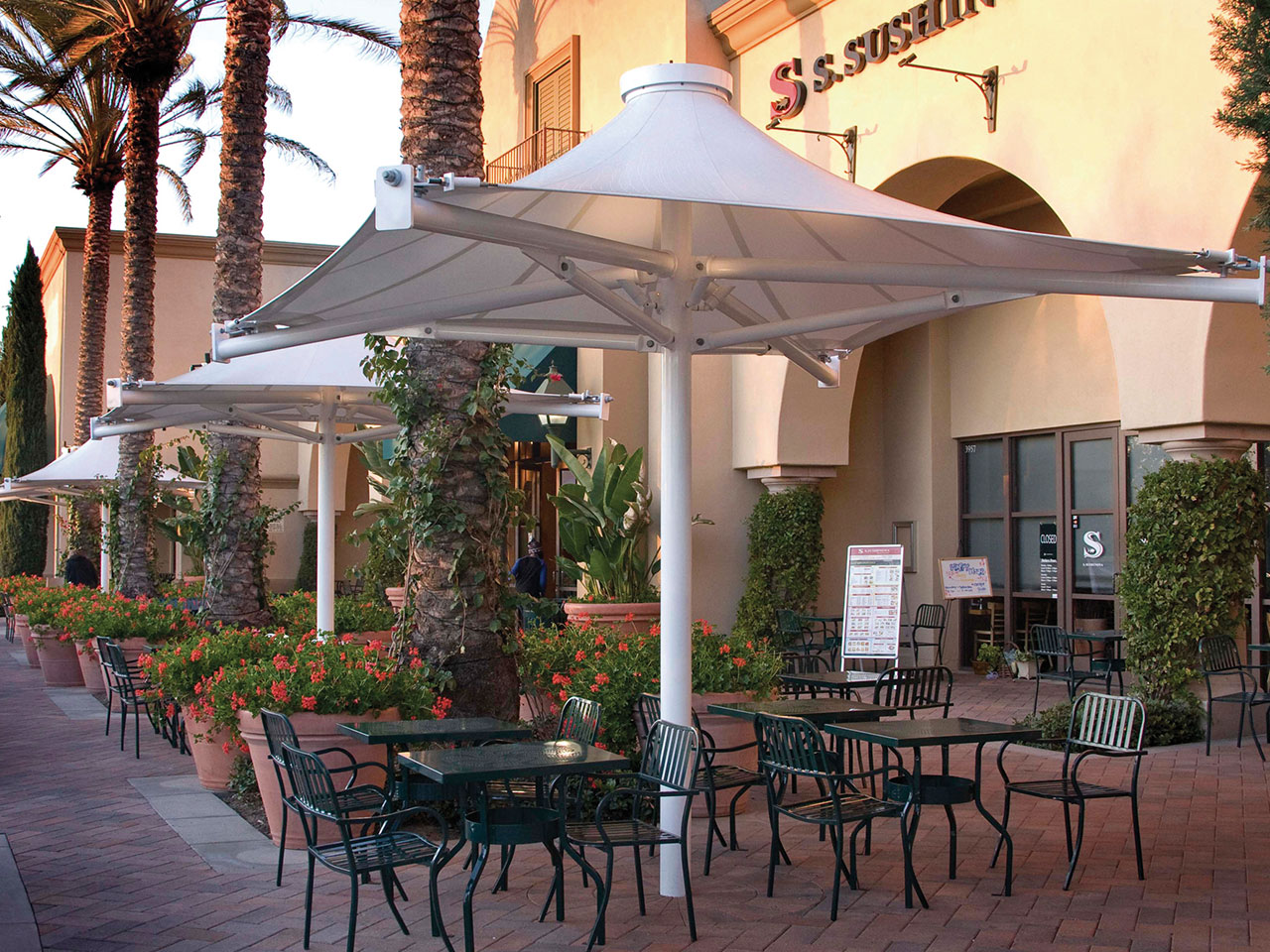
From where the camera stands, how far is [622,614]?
14.4 m

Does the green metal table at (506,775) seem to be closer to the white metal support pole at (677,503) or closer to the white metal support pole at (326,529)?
the white metal support pole at (677,503)

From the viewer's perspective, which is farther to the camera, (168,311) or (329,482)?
(168,311)

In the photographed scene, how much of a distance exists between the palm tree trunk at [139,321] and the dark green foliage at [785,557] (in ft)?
26.8

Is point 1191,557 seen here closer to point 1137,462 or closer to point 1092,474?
point 1137,462

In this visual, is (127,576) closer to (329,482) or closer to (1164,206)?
(329,482)

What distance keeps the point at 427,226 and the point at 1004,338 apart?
12575mm

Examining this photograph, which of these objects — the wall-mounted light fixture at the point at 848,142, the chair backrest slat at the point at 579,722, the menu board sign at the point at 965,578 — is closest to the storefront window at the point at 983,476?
the menu board sign at the point at 965,578

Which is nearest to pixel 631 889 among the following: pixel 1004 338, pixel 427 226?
pixel 427 226

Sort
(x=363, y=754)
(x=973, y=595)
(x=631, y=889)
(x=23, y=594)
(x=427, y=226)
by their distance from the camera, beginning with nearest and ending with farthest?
(x=427, y=226), (x=631, y=889), (x=363, y=754), (x=973, y=595), (x=23, y=594)

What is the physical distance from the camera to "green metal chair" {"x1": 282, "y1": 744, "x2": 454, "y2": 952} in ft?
16.6

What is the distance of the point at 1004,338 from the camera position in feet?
51.5

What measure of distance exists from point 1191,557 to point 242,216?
917cm

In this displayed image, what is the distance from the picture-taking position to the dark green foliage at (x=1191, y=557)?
33.2ft

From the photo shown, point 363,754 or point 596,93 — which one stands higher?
point 596,93
